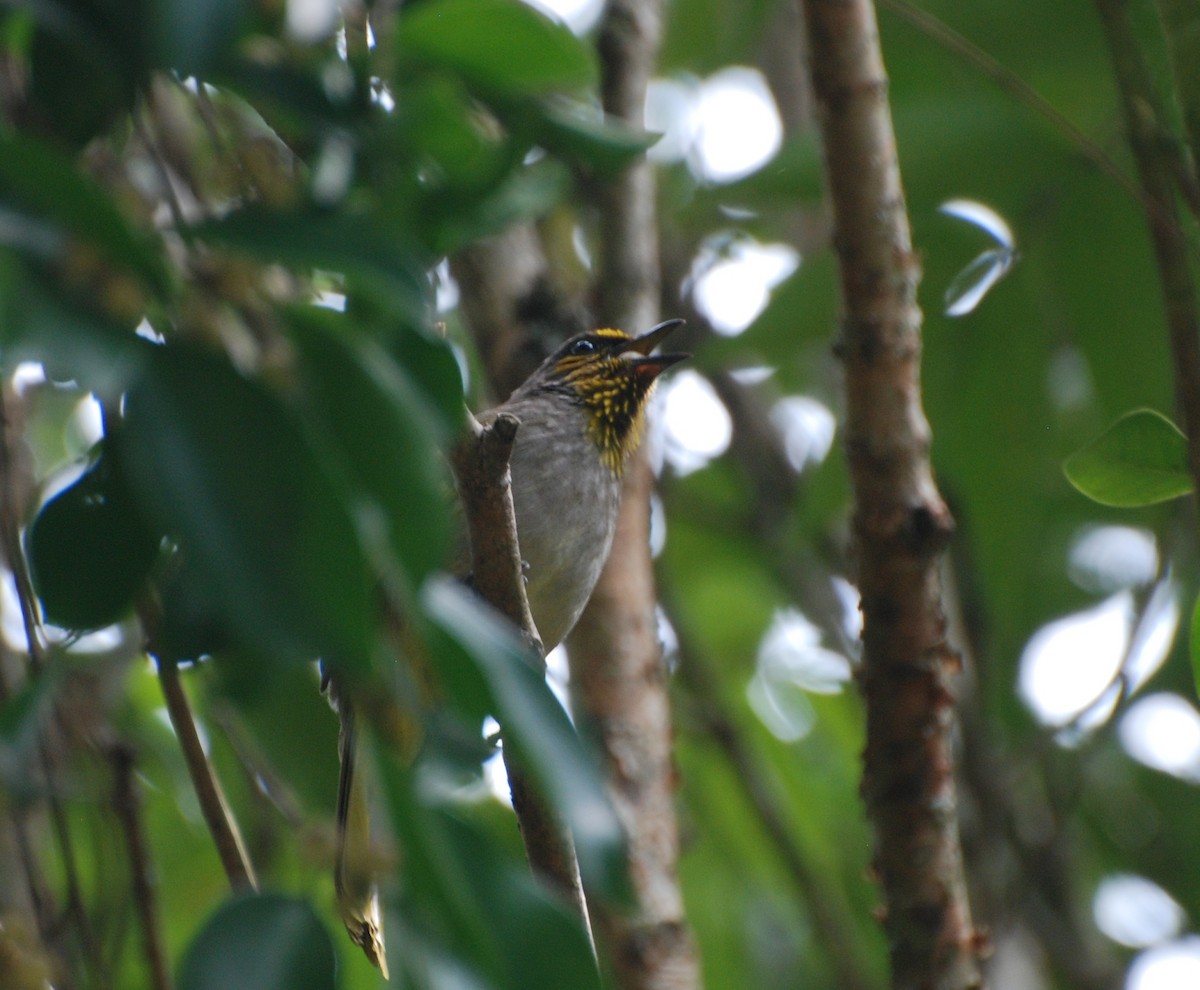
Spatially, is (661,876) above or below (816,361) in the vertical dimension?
below

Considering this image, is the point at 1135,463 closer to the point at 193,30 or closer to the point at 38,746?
the point at 193,30

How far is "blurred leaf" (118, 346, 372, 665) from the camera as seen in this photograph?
115cm

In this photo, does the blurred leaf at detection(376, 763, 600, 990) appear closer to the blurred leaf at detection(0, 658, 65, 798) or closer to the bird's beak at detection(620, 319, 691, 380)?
the blurred leaf at detection(0, 658, 65, 798)

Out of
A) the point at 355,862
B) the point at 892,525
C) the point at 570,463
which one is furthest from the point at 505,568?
the point at 570,463

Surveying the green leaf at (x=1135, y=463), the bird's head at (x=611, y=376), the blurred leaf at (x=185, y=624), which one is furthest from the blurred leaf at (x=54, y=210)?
the bird's head at (x=611, y=376)

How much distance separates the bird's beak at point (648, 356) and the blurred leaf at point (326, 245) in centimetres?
392

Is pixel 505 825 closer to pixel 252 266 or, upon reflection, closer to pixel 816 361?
pixel 816 361

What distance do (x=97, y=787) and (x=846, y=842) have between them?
331 centimetres

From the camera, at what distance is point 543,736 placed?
4.19 feet

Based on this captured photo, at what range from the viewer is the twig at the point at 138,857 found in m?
2.95

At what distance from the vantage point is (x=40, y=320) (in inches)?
44.4

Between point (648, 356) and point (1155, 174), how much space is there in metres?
2.96

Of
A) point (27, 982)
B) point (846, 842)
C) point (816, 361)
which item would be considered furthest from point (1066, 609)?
point (27, 982)

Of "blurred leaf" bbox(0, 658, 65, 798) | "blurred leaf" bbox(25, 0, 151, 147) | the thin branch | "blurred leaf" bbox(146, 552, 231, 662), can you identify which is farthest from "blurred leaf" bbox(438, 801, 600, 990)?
A: the thin branch
